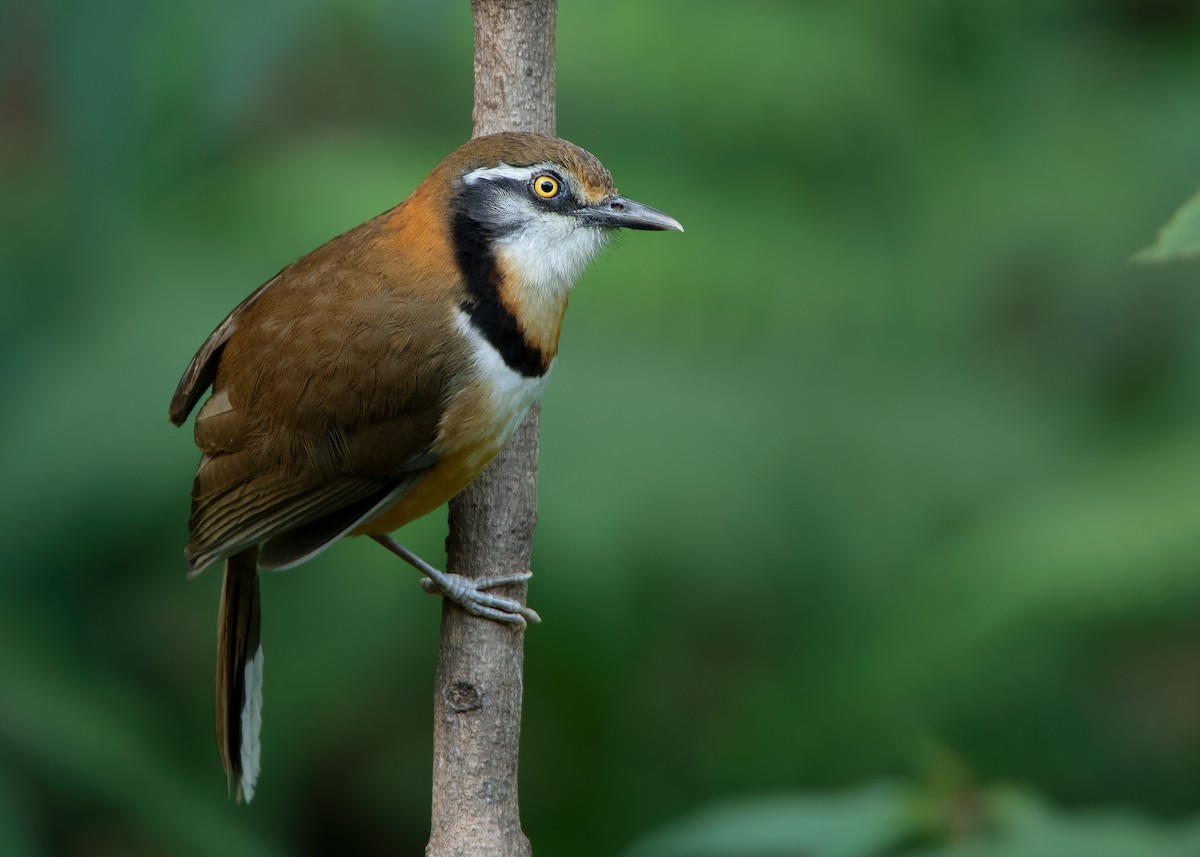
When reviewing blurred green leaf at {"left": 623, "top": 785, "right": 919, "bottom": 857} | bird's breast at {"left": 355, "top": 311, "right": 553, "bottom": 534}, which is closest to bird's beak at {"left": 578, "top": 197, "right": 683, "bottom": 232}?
bird's breast at {"left": 355, "top": 311, "right": 553, "bottom": 534}

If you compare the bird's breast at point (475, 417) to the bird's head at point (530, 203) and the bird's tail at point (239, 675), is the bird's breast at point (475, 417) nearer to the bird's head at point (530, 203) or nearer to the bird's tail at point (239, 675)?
the bird's head at point (530, 203)

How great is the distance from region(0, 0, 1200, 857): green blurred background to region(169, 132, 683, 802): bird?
565 millimetres

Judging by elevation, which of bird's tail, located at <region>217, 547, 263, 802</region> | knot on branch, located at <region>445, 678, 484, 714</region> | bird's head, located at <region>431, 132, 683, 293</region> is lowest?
knot on branch, located at <region>445, 678, 484, 714</region>

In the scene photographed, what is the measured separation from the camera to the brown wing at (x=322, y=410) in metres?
3.27

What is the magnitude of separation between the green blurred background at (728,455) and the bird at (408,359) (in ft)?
1.85

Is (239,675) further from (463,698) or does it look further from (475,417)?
(475,417)

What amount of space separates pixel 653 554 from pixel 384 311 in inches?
75.4

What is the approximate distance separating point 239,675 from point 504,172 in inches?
57.9

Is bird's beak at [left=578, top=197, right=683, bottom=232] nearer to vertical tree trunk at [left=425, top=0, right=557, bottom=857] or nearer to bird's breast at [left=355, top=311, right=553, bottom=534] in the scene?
vertical tree trunk at [left=425, top=0, right=557, bottom=857]

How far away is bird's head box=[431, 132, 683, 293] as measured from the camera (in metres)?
3.27

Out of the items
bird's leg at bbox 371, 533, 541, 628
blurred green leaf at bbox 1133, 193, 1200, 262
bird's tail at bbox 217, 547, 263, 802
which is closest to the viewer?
blurred green leaf at bbox 1133, 193, 1200, 262

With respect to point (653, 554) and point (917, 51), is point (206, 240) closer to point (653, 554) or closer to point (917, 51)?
point (653, 554)

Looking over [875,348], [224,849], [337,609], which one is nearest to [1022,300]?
[875,348]

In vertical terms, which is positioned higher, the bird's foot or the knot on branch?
the bird's foot
